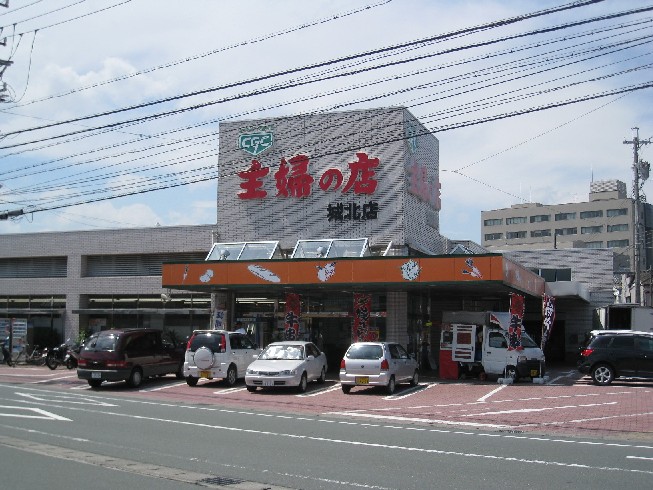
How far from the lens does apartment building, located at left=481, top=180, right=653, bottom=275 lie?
283 feet

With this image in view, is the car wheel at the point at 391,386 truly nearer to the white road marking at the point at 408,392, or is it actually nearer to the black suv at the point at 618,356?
the white road marking at the point at 408,392

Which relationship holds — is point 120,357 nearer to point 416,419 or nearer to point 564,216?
point 416,419

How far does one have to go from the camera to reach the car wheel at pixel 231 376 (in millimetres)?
24219

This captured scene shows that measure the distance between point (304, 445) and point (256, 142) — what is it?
20271 mm

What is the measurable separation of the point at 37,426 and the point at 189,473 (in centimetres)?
589

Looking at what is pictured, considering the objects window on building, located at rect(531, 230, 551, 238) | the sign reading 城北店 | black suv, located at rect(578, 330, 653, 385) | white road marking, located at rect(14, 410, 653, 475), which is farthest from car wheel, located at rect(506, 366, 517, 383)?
window on building, located at rect(531, 230, 551, 238)

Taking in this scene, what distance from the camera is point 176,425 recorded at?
14953 mm

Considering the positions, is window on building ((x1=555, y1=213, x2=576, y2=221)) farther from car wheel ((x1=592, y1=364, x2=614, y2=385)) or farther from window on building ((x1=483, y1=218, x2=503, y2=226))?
car wheel ((x1=592, y1=364, x2=614, y2=385))

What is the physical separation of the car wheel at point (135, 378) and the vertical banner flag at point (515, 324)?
12.3 metres

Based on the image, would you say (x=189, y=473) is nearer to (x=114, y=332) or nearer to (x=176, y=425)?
(x=176, y=425)

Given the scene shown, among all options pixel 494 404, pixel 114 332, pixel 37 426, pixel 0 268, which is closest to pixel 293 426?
pixel 37 426

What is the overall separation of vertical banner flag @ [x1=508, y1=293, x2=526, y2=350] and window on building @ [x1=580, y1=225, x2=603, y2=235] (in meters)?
66.8

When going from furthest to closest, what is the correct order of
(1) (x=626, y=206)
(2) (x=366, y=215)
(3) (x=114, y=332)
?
(1) (x=626, y=206), (2) (x=366, y=215), (3) (x=114, y=332)

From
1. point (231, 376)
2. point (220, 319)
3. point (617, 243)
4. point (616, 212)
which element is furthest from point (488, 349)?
point (616, 212)
